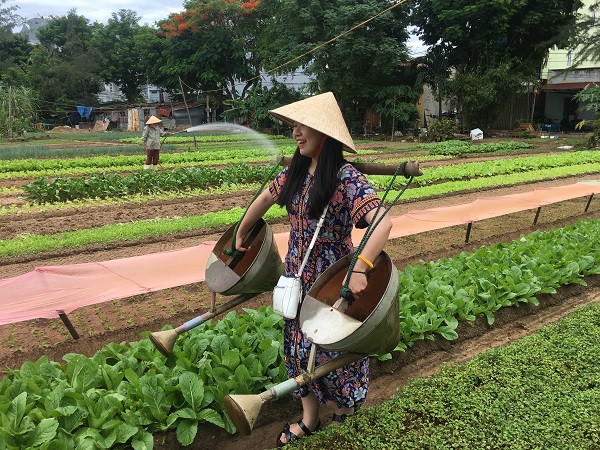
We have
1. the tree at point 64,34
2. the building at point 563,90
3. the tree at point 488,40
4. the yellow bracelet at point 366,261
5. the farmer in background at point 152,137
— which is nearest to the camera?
the yellow bracelet at point 366,261

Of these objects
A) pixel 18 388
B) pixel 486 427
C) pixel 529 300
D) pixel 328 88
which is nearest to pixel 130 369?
pixel 18 388

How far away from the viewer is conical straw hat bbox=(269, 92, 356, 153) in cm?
246

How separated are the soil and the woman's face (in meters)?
1.84

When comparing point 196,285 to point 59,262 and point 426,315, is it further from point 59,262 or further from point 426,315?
point 426,315

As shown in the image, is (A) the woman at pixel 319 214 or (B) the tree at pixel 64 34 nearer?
(A) the woman at pixel 319 214

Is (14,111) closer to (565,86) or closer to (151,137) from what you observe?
(151,137)

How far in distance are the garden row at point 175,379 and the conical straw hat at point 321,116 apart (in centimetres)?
130

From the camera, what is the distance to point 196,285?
5.73m

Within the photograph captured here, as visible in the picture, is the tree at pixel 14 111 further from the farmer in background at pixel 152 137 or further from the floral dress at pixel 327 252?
the floral dress at pixel 327 252

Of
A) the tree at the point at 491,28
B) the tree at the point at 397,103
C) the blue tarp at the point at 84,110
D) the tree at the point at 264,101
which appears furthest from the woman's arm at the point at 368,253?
the blue tarp at the point at 84,110

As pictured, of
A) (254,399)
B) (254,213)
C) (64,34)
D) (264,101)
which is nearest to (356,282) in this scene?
(254,399)

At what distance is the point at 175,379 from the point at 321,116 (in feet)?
6.23

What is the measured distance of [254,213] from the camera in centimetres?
286

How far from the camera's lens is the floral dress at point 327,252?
→ 255 cm
